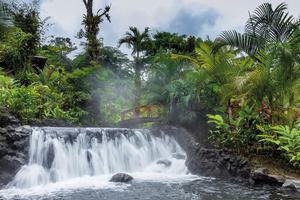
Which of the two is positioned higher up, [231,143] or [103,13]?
[103,13]

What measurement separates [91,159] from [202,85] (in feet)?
18.2

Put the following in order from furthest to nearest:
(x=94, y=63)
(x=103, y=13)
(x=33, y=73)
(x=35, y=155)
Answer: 1. (x=103, y=13)
2. (x=94, y=63)
3. (x=33, y=73)
4. (x=35, y=155)

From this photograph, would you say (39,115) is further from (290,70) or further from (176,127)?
(290,70)

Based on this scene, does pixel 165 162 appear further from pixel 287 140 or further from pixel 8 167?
pixel 8 167

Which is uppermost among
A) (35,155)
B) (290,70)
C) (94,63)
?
(94,63)

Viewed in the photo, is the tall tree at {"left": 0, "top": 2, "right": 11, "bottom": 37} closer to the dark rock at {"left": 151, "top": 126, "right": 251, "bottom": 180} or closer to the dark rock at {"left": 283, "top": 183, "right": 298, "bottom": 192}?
the dark rock at {"left": 151, "top": 126, "right": 251, "bottom": 180}

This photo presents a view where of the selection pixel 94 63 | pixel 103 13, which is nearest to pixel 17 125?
pixel 94 63

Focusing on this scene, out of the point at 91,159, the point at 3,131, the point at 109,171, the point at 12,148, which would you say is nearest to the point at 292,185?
the point at 109,171

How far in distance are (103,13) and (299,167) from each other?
16292mm

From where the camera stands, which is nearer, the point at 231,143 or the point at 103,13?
the point at 231,143

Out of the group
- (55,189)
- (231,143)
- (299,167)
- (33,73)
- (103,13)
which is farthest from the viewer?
(103,13)

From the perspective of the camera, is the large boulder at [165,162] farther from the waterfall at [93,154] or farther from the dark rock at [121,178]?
the dark rock at [121,178]

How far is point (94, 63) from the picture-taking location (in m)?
20.5

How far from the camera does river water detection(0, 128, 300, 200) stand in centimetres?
830
